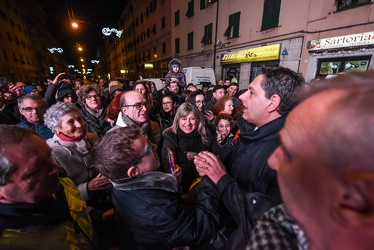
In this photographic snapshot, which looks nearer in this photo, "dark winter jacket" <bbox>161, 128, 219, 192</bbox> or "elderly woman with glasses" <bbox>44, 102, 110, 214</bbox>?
"elderly woman with glasses" <bbox>44, 102, 110, 214</bbox>

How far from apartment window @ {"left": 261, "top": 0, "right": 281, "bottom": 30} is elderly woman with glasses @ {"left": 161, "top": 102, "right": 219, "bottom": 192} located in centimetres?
1093

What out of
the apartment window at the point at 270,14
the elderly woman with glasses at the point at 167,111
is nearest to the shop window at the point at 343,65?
the apartment window at the point at 270,14

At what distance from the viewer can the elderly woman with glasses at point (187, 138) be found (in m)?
2.80

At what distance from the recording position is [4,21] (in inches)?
765

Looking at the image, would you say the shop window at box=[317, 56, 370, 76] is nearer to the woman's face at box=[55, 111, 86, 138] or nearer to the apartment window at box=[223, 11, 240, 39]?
the apartment window at box=[223, 11, 240, 39]

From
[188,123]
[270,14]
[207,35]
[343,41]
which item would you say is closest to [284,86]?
[188,123]

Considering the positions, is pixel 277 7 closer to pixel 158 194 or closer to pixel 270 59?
pixel 270 59

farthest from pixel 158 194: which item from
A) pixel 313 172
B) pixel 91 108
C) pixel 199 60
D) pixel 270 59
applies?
pixel 199 60

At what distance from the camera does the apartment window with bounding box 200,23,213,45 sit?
1501cm

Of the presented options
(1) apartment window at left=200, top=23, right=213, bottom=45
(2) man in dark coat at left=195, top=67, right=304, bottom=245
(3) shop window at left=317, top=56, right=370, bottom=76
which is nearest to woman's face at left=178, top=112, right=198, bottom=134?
(2) man in dark coat at left=195, top=67, right=304, bottom=245

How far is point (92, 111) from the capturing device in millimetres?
3547

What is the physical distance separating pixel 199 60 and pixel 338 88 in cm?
1754

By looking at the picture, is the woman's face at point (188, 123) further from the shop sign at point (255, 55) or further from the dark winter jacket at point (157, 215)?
the shop sign at point (255, 55)

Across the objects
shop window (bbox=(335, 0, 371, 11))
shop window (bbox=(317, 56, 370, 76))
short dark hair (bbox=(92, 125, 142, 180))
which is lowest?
short dark hair (bbox=(92, 125, 142, 180))
